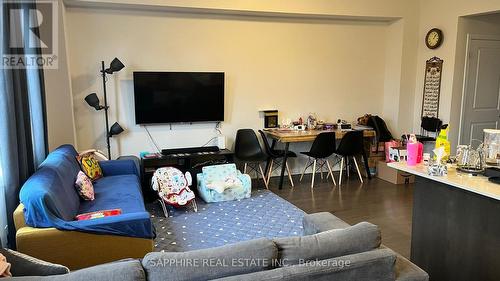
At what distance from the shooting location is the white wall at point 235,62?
489 cm

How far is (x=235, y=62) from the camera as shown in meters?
5.48

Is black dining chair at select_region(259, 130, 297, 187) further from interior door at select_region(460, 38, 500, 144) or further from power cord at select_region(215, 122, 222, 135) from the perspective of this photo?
interior door at select_region(460, 38, 500, 144)

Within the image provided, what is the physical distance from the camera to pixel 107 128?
497cm

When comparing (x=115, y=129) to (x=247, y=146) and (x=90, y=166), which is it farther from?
(x=247, y=146)

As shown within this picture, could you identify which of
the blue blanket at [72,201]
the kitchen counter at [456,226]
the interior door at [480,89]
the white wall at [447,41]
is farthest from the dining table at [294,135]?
the kitchen counter at [456,226]

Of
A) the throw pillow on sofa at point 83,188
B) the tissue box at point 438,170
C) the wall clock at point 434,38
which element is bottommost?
the throw pillow on sofa at point 83,188

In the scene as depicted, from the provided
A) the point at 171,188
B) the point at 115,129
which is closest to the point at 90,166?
the point at 115,129

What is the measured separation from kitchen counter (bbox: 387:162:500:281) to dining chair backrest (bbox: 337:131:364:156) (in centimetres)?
266

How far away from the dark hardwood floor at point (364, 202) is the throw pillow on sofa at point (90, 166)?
2.26 m

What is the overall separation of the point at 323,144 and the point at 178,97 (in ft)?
6.87

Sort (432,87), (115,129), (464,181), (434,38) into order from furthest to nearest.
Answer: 1. (432,87)
2. (434,38)
3. (115,129)
4. (464,181)

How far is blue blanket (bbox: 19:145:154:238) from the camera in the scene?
254cm

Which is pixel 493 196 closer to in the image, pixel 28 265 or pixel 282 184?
pixel 28 265

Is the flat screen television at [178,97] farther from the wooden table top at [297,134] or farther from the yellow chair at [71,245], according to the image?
the yellow chair at [71,245]
